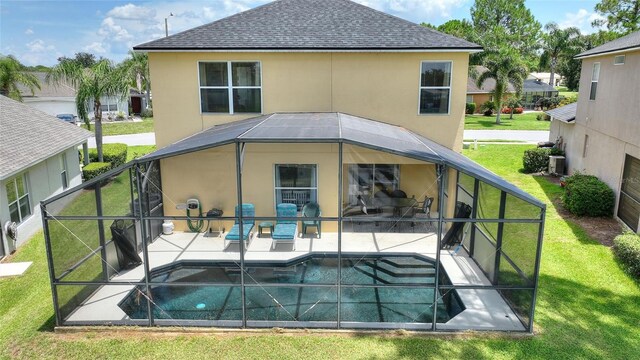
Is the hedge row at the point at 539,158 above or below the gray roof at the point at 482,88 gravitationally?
below

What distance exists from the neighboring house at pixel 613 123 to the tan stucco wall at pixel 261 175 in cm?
643

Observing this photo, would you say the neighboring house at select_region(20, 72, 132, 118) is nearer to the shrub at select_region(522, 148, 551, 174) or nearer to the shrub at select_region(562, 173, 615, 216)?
the shrub at select_region(522, 148, 551, 174)

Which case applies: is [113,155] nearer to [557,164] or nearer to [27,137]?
[27,137]

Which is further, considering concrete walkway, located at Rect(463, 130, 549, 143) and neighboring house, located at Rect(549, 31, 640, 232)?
concrete walkway, located at Rect(463, 130, 549, 143)

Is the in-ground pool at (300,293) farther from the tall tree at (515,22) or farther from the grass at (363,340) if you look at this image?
the tall tree at (515,22)

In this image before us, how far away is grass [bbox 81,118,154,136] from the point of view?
118 ft

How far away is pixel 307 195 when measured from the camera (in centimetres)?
1277

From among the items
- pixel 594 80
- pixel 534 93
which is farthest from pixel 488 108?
pixel 594 80

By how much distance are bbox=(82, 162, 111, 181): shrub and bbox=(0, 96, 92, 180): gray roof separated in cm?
153

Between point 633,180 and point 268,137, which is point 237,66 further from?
point 633,180

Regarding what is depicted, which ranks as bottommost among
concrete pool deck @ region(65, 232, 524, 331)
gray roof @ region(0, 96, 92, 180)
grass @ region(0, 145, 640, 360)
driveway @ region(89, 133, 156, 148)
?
grass @ region(0, 145, 640, 360)

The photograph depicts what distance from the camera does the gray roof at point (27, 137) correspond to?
12617 millimetres

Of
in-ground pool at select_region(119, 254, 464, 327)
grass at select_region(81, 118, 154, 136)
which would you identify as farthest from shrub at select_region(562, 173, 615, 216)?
grass at select_region(81, 118, 154, 136)

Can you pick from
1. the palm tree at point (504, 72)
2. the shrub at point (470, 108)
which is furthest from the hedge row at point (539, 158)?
the shrub at point (470, 108)
